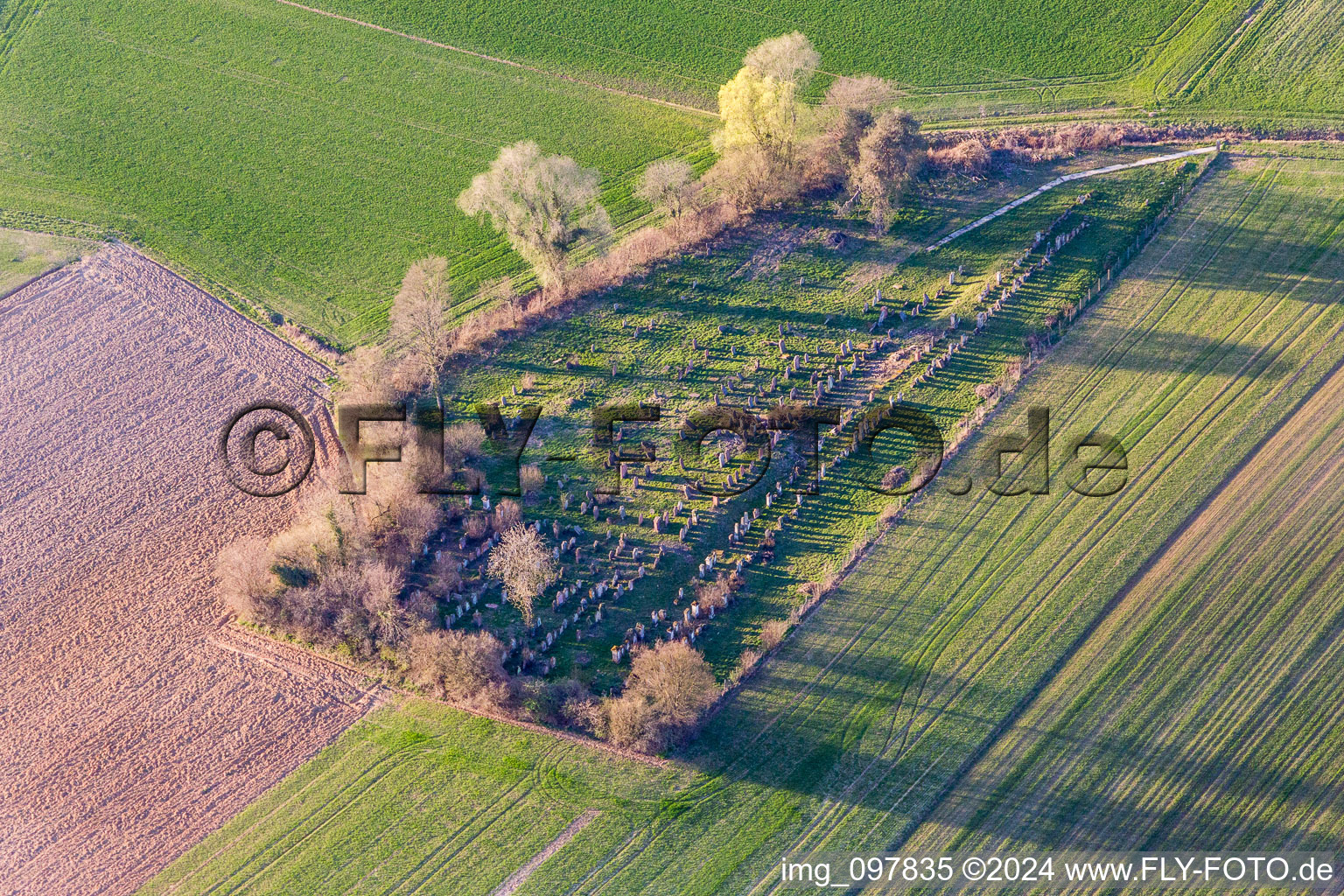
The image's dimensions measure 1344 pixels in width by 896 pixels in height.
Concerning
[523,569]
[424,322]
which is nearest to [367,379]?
[424,322]

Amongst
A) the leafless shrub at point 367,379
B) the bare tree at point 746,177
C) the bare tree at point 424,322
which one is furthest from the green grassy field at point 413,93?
the leafless shrub at point 367,379

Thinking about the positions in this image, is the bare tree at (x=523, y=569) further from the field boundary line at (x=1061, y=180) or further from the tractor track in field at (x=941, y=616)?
the field boundary line at (x=1061, y=180)

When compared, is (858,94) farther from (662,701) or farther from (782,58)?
(662,701)

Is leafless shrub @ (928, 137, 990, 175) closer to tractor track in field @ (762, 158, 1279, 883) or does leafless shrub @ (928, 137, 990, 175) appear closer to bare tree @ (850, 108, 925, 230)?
bare tree @ (850, 108, 925, 230)

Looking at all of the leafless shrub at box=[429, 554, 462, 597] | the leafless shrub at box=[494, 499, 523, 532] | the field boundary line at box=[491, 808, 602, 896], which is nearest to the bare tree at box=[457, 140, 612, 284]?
the leafless shrub at box=[494, 499, 523, 532]

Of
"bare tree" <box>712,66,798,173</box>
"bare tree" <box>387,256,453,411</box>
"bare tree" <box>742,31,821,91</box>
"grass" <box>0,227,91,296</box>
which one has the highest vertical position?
"bare tree" <box>742,31,821,91</box>

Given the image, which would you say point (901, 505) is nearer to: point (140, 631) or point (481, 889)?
point (481, 889)
